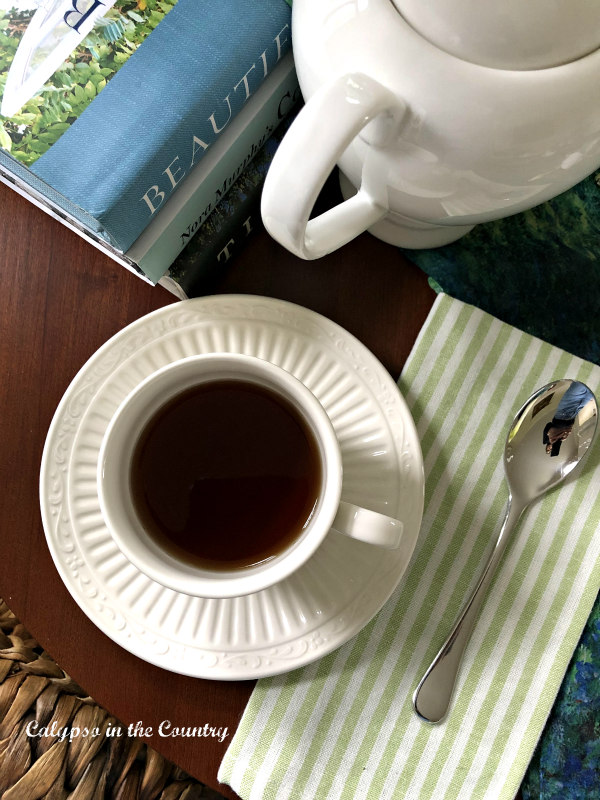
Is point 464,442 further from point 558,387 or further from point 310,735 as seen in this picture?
point 310,735

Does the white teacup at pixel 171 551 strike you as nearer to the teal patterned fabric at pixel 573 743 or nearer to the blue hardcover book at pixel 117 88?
the blue hardcover book at pixel 117 88

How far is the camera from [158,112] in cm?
47

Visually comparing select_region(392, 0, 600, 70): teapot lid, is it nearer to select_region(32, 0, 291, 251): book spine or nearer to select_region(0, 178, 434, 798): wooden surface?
select_region(32, 0, 291, 251): book spine

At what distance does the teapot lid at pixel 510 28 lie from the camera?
1.05ft

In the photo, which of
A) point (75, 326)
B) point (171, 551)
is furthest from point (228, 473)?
point (75, 326)

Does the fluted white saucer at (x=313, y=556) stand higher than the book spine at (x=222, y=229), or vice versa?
the book spine at (x=222, y=229)

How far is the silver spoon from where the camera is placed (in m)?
0.59

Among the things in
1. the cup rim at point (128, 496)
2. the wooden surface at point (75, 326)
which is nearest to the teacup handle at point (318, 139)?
the cup rim at point (128, 496)

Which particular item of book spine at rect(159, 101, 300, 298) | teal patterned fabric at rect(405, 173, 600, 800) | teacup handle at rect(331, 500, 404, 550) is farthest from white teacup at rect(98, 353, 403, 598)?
teal patterned fabric at rect(405, 173, 600, 800)

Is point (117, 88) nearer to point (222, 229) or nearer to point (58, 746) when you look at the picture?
point (222, 229)

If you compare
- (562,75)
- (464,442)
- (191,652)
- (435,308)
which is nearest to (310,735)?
(191,652)

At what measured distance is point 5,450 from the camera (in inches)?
24.0

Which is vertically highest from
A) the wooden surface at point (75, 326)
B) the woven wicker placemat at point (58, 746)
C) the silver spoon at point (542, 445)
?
the silver spoon at point (542, 445)

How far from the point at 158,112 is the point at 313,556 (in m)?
0.38
